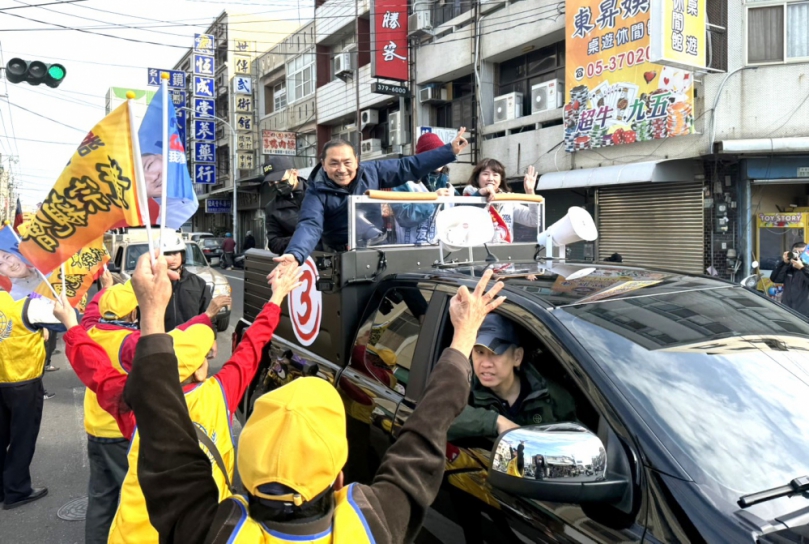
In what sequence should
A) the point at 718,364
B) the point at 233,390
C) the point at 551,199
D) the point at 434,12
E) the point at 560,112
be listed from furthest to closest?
the point at 434,12 → the point at 551,199 → the point at 560,112 → the point at 233,390 → the point at 718,364

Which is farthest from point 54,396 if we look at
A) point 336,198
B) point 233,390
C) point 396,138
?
point 396,138

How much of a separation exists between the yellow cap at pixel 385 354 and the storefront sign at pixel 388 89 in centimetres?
1834

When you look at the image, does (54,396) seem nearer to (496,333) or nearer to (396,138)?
(496,333)

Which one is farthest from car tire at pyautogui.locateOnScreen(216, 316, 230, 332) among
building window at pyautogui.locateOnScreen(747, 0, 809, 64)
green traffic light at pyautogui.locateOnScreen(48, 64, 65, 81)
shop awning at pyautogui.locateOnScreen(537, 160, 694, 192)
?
building window at pyautogui.locateOnScreen(747, 0, 809, 64)

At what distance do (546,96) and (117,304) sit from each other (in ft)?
45.9

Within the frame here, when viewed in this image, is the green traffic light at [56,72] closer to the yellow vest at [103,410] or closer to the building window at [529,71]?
the yellow vest at [103,410]

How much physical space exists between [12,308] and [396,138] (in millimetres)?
18000

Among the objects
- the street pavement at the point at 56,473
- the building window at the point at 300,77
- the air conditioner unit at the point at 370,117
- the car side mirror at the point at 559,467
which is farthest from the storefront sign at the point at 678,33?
the building window at the point at 300,77

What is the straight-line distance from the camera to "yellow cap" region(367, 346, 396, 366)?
115 inches

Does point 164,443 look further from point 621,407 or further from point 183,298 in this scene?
point 183,298

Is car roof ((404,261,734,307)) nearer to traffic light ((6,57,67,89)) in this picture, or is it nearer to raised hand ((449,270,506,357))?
raised hand ((449,270,506,357))

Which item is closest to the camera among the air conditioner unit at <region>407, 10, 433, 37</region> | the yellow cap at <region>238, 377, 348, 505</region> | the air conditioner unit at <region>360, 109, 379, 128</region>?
the yellow cap at <region>238, 377, 348, 505</region>

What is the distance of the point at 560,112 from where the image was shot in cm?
1502

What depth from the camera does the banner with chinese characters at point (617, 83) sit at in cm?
1193
